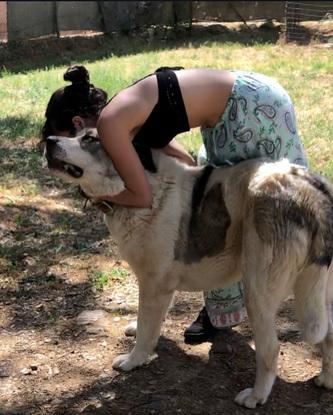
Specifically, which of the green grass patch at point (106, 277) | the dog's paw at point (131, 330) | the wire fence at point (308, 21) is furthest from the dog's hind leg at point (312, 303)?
the wire fence at point (308, 21)

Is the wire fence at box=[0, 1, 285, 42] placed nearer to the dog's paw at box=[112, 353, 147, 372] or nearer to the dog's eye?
the dog's eye

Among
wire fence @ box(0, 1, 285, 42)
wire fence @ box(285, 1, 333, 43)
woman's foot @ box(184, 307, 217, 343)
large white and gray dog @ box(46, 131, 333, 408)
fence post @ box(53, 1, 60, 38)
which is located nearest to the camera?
large white and gray dog @ box(46, 131, 333, 408)

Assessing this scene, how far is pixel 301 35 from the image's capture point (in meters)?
13.4

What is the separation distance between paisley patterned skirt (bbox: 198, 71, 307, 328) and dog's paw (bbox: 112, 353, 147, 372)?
114 centimetres

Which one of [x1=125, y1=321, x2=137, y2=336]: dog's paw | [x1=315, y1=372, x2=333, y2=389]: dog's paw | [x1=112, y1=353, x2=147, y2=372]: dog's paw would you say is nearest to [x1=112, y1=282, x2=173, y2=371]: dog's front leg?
[x1=112, y1=353, x2=147, y2=372]: dog's paw

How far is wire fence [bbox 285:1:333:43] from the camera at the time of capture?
1327 cm

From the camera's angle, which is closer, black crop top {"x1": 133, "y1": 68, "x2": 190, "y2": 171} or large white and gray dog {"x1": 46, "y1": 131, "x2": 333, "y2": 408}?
large white and gray dog {"x1": 46, "y1": 131, "x2": 333, "y2": 408}

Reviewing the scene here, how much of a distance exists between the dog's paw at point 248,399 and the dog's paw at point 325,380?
14.1 inches

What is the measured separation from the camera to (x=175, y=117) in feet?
10.2

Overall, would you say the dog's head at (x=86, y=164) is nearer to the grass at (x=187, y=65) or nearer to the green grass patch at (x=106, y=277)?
the green grass patch at (x=106, y=277)

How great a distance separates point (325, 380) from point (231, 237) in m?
0.91

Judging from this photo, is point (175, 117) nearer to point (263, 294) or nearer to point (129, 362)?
point (263, 294)

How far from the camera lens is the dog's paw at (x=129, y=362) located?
342cm

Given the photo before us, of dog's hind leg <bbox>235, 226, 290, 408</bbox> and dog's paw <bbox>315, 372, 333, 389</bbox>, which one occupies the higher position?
dog's hind leg <bbox>235, 226, 290, 408</bbox>
